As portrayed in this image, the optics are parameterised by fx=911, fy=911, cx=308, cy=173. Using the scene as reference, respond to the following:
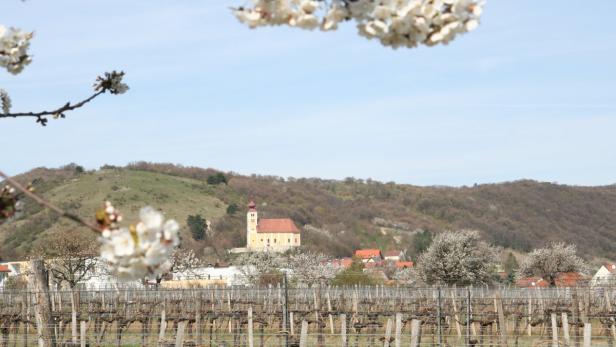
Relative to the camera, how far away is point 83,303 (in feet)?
101

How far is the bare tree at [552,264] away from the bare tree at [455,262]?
502 cm

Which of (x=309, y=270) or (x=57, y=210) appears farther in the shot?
(x=309, y=270)

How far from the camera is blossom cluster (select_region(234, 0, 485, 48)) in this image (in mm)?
2395

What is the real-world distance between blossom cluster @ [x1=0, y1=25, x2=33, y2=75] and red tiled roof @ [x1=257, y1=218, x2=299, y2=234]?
9319cm

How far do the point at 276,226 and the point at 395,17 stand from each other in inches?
3742

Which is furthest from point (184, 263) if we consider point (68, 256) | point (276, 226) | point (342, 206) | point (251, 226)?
point (342, 206)

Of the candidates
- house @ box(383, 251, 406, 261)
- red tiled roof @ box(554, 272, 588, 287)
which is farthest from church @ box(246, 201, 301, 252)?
red tiled roof @ box(554, 272, 588, 287)

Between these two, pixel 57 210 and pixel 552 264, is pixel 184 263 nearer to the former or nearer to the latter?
pixel 552 264

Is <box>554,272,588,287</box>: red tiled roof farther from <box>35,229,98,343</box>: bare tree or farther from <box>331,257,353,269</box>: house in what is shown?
<box>35,229,98,343</box>: bare tree

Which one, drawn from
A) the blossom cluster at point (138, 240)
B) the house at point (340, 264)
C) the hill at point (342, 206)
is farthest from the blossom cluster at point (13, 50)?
the hill at point (342, 206)

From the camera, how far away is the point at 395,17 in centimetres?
239

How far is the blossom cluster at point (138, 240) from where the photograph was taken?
2271 millimetres

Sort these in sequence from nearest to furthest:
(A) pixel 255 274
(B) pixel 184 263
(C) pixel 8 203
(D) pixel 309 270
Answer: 1. (C) pixel 8 203
2. (A) pixel 255 274
3. (B) pixel 184 263
4. (D) pixel 309 270

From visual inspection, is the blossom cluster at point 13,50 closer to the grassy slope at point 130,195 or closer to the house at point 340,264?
the house at point 340,264
